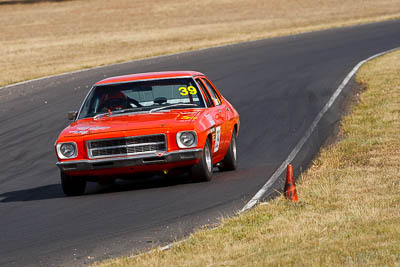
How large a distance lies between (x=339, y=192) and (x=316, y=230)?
1941 millimetres

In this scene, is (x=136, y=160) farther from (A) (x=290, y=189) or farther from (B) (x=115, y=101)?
(A) (x=290, y=189)

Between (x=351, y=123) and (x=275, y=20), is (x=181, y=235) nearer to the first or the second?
(x=351, y=123)

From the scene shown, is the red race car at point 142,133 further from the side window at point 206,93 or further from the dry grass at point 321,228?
the dry grass at point 321,228

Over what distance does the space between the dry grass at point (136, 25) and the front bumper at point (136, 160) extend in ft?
58.6

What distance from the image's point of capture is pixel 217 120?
11133mm

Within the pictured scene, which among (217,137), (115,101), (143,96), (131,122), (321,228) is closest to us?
(321,228)

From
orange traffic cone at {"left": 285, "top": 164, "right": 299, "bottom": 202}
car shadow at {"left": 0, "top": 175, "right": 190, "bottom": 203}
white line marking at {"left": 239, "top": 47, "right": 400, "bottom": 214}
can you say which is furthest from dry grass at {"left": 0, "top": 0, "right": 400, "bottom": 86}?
orange traffic cone at {"left": 285, "top": 164, "right": 299, "bottom": 202}

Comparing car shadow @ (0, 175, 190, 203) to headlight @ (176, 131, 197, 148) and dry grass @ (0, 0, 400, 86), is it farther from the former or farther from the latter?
dry grass @ (0, 0, 400, 86)

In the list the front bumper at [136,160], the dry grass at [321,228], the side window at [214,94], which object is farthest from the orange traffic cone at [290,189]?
the side window at [214,94]

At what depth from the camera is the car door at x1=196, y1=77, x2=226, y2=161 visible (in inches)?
433

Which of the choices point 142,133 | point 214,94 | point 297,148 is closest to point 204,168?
point 142,133

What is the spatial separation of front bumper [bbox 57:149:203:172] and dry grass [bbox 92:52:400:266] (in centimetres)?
137

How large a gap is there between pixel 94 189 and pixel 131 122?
1.42m

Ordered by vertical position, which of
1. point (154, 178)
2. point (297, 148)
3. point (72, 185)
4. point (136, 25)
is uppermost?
point (72, 185)
